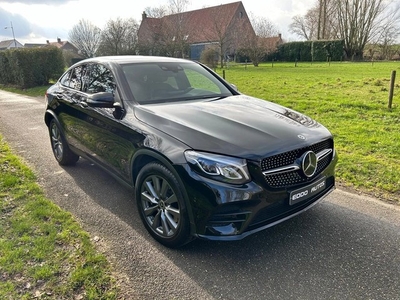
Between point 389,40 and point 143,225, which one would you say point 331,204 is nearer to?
point 143,225

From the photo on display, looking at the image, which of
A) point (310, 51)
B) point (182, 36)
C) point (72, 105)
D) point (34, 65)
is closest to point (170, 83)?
point (72, 105)

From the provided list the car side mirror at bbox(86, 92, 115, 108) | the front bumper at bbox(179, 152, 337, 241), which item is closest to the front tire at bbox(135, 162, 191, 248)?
the front bumper at bbox(179, 152, 337, 241)

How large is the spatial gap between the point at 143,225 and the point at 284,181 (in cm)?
157

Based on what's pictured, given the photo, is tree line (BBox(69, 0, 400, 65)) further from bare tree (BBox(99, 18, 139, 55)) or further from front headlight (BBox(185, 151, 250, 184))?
front headlight (BBox(185, 151, 250, 184))

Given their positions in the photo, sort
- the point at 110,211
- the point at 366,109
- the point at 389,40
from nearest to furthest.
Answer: the point at 110,211 < the point at 366,109 < the point at 389,40

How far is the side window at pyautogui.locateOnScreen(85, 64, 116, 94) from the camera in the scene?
3543 mm

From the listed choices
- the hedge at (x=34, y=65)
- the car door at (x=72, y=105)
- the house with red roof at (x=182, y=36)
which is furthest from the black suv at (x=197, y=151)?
the house with red roof at (x=182, y=36)

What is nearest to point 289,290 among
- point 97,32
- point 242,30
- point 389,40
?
point 242,30

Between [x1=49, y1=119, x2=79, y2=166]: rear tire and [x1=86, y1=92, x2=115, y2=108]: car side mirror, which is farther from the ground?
[x1=86, y1=92, x2=115, y2=108]: car side mirror

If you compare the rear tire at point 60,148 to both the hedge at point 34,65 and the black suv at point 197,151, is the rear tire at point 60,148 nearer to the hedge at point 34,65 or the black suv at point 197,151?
the black suv at point 197,151

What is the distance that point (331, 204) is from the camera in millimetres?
3584

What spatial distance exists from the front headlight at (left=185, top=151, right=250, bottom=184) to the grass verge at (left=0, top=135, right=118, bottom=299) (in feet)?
3.80

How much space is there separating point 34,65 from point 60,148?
14097 millimetres

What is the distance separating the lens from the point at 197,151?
2.42 metres
